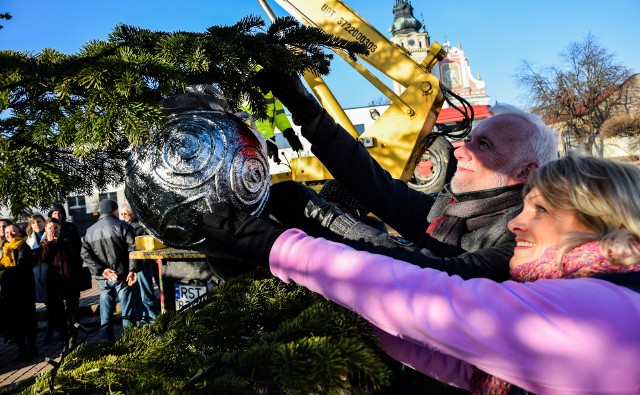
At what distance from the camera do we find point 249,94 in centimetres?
185

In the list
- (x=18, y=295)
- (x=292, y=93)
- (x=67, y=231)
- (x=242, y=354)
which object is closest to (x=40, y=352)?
(x=18, y=295)

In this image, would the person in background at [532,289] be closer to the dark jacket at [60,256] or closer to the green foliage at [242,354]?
the green foliage at [242,354]

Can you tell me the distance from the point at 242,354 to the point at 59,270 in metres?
6.41

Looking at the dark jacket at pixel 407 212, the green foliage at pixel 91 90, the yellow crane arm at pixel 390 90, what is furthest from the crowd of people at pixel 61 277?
the green foliage at pixel 91 90

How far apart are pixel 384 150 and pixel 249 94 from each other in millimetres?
6299

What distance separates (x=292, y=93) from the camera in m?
1.96

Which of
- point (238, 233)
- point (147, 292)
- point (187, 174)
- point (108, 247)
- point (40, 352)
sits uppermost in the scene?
point (187, 174)

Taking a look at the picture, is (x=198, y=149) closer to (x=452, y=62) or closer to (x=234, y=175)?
(x=234, y=175)

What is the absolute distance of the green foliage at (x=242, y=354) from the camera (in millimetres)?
977

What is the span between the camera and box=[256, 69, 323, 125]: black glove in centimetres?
183

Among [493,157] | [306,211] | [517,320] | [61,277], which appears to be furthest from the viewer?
[61,277]

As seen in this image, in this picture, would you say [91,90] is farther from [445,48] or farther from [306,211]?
[445,48]

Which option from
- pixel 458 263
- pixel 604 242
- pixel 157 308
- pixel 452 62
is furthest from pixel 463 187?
pixel 452 62

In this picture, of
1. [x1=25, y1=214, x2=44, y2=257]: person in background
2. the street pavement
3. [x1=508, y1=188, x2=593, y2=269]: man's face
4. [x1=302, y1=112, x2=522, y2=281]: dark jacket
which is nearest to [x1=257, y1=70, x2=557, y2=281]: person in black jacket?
[x1=302, y1=112, x2=522, y2=281]: dark jacket
